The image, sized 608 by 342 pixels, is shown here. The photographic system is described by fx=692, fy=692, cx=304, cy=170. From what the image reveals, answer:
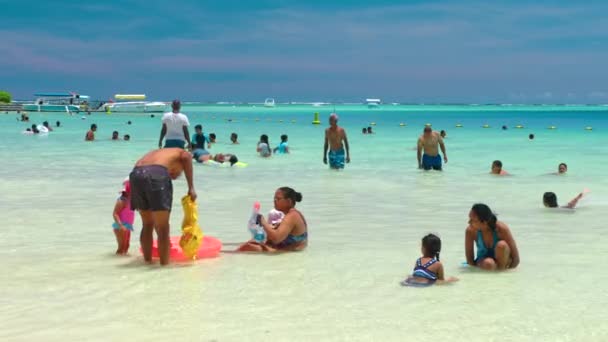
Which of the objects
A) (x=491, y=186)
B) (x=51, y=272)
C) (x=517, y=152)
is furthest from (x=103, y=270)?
(x=517, y=152)

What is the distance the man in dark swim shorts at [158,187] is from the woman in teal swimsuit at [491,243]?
115 inches

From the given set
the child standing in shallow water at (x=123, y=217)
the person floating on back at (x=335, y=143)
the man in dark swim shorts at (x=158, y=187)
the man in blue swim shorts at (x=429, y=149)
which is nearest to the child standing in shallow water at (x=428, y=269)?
the man in dark swim shorts at (x=158, y=187)

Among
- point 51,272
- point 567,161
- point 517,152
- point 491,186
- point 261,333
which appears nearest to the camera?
point 261,333

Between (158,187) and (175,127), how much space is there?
8.63 metres

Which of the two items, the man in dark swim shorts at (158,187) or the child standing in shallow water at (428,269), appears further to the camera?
the man in dark swim shorts at (158,187)

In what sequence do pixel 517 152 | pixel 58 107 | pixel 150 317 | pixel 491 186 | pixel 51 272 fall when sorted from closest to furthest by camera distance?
1. pixel 150 317
2. pixel 51 272
3. pixel 491 186
4. pixel 517 152
5. pixel 58 107

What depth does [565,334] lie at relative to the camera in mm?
5223

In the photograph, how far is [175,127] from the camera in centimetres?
1527

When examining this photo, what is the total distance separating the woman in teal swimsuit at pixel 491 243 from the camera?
698 cm

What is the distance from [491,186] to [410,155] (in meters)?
10.1

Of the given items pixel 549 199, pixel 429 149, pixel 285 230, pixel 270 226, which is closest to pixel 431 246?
pixel 285 230

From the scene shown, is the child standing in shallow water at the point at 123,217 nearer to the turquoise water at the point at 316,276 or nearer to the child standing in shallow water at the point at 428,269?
the turquoise water at the point at 316,276

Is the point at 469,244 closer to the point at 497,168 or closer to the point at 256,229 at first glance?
the point at 256,229

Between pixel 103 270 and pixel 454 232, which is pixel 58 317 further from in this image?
pixel 454 232
